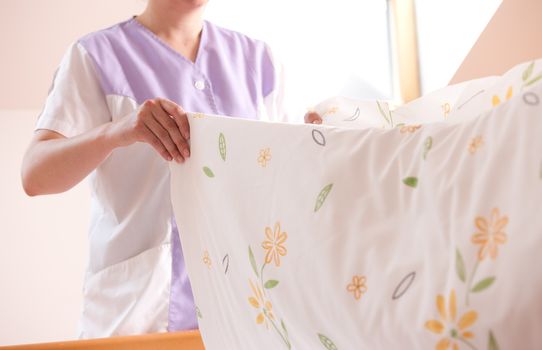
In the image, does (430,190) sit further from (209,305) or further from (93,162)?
(93,162)

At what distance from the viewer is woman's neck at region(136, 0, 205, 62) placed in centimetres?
129

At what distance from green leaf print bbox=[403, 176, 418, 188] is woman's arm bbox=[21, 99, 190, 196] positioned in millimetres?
425

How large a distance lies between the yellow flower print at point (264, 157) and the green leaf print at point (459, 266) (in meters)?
0.32

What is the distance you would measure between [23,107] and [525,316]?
2.06 meters

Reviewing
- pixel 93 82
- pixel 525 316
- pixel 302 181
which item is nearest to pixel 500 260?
pixel 525 316

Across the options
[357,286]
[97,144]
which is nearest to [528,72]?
[357,286]

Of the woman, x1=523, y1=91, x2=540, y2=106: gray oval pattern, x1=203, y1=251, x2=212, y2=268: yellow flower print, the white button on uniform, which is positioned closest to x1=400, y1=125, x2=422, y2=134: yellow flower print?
x1=523, y1=91, x2=540, y2=106: gray oval pattern

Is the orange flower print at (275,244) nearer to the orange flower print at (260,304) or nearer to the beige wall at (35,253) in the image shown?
the orange flower print at (260,304)

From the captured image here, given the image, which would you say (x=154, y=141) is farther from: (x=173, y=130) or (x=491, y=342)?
(x=491, y=342)

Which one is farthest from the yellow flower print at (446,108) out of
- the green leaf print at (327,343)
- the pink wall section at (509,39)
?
the pink wall section at (509,39)

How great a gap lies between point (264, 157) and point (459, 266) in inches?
13.2

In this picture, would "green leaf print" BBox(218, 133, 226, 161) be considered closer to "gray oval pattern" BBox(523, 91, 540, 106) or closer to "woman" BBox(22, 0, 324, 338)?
"woman" BBox(22, 0, 324, 338)

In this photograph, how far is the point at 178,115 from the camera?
0.97 metres

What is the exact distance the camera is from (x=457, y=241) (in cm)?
56
